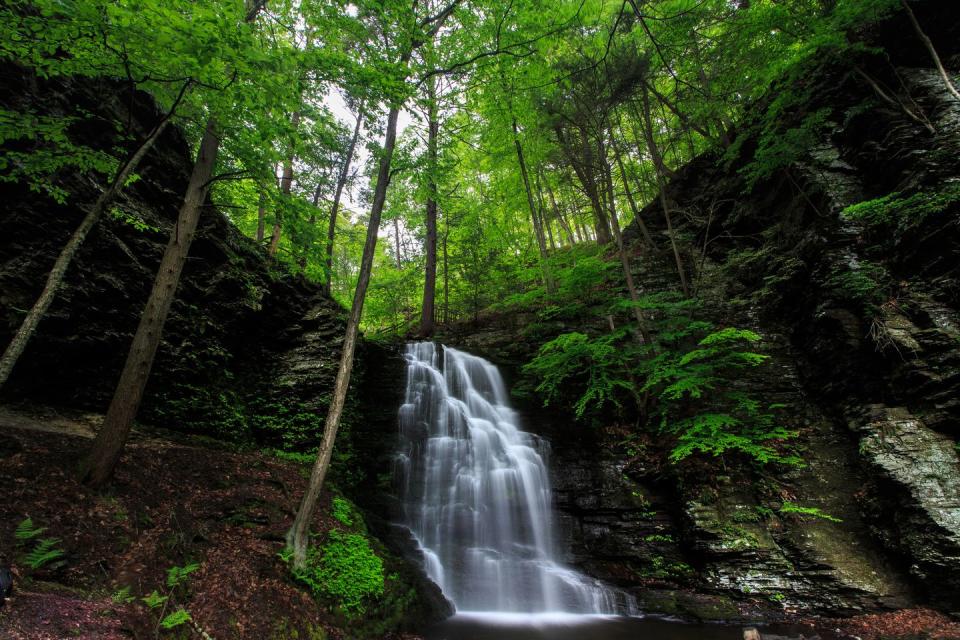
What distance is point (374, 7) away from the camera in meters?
6.67

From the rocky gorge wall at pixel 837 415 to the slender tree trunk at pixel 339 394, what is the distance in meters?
5.99

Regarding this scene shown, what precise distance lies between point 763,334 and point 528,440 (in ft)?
23.4

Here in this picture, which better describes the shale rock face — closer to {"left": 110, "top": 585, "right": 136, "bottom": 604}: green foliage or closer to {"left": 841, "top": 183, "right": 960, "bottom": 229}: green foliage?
{"left": 110, "top": 585, "right": 136, "bottom": 604}: green foliage

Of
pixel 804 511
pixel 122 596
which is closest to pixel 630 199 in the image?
pixel 804 511

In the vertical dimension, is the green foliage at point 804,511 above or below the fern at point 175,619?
above

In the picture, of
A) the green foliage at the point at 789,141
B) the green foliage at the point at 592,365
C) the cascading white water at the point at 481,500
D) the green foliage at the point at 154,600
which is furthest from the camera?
the green foliage at the point at 592,365

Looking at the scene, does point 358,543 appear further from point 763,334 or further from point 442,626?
point 763,334

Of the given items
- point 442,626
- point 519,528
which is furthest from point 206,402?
point 519,528

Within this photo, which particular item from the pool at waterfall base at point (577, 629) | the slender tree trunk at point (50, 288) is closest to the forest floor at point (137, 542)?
the slender tree trunk at point (50, 288)

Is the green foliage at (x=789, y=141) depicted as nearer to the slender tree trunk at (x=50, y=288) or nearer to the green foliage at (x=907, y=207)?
the green foliage at (x=907, y=207)

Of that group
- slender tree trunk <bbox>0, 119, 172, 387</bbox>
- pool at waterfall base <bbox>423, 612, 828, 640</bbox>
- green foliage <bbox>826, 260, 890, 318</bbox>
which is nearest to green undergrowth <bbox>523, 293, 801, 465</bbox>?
green foliage <bbox>826, 260, 890, 318</bbox>

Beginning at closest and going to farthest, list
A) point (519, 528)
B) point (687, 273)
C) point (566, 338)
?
point (519, 528), point (566, 338), point (687, 273)

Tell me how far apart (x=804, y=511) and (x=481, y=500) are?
21.4 feet

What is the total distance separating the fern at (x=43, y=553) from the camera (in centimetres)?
369
